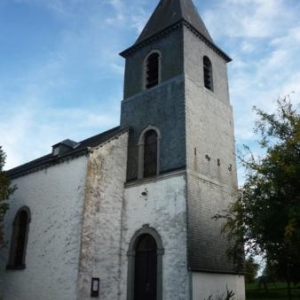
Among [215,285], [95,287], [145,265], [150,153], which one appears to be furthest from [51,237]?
[215,285]

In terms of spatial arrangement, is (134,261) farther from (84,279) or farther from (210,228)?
(210,228)

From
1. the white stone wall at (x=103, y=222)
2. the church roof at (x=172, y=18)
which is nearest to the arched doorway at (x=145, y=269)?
the white stone wall at (x=103, y=222)

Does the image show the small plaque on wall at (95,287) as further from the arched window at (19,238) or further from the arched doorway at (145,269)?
the arched window at (19,238)

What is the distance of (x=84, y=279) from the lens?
1461 cm

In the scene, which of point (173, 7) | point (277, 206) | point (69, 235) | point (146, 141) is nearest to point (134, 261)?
point (69, 235)

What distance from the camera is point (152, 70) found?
20281 mm

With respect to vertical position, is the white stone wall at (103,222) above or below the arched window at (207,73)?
below

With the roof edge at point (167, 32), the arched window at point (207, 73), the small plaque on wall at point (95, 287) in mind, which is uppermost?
the roof edge at point (167, 32)

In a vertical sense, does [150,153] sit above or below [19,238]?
above

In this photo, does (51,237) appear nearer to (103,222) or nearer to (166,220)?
(103,222)

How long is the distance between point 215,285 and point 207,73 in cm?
1073

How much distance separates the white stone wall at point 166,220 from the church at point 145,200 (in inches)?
1.7

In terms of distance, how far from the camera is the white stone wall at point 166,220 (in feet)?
47.6

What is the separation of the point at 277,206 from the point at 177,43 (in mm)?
10410
